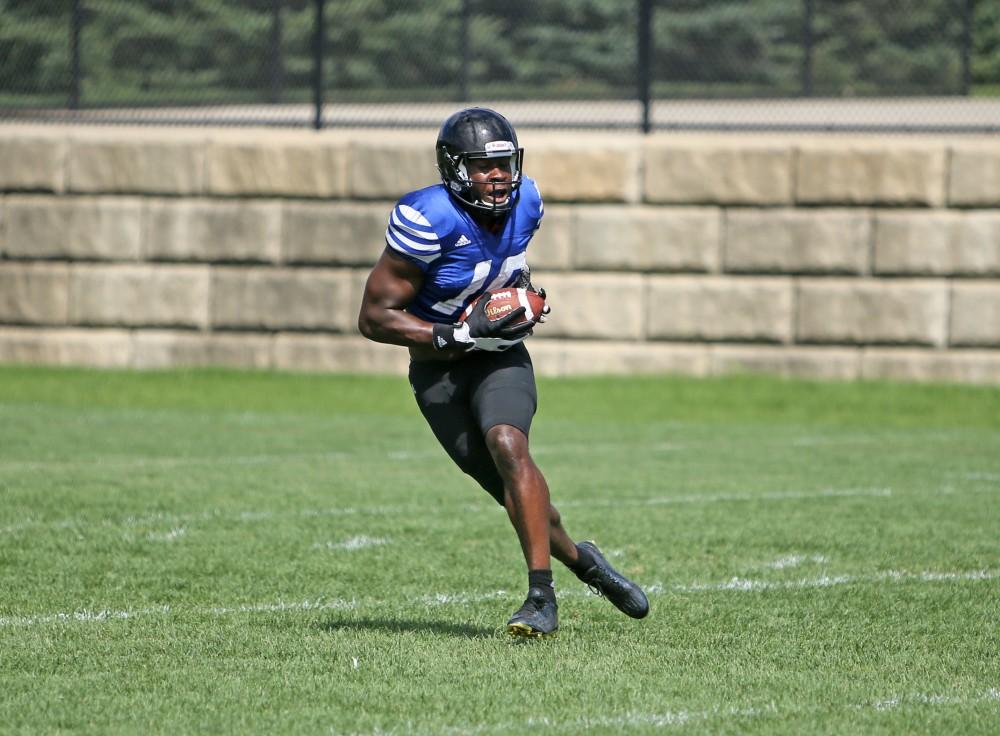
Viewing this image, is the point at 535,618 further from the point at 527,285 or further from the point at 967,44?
the point at 967,44

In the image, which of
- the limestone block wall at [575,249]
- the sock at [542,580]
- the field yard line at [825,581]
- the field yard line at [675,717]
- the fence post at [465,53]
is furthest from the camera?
the fence post at [465,53]

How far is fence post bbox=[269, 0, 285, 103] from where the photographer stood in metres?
15.9

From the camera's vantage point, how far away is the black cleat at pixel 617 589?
5.87 m

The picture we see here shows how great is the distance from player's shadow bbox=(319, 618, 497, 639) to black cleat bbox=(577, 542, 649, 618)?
414mm

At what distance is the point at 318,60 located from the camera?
15.7 meters

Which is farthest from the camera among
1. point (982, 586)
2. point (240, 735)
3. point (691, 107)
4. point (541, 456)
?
point (691, 107)

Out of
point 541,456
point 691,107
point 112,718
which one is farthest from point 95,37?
point 112,718

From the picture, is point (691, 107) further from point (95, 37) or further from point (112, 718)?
point (112, 718)

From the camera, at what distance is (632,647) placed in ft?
18.3

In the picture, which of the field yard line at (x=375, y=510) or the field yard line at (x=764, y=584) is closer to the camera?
the field yard line at (x=764, y=584)

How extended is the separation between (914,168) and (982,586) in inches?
318

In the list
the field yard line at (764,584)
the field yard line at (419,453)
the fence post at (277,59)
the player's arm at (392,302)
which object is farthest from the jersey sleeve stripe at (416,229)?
the fence post at (277,59)

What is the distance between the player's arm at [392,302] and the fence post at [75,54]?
1120 cm

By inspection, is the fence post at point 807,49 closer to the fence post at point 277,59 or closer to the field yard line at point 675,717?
the fence post at point 277,59
